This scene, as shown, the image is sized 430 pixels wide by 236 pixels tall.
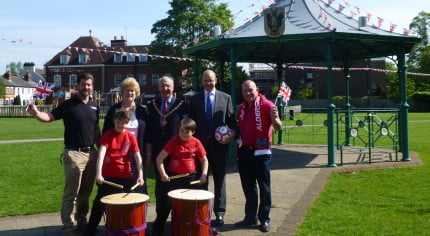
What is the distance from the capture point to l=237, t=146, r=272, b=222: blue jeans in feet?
17.1

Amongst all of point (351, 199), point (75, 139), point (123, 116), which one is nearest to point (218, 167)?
point (123, 116)

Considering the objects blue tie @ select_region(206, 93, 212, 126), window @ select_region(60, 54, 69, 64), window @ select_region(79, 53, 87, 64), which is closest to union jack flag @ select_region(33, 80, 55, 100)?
blue tie @ select_region(206, 93, 212, 126)

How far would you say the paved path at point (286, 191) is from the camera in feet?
17.4

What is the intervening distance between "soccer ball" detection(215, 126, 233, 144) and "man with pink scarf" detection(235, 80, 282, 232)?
0.29 m

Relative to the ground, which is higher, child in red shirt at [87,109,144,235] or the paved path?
child in red shirt at [87,109,144,235]

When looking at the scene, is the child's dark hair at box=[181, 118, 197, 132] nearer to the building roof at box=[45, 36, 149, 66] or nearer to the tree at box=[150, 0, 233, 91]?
the tree at box=[150, 0, 233, 91]

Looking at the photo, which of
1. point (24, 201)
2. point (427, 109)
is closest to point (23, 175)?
point (24, 201)

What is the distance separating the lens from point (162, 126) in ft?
16.6

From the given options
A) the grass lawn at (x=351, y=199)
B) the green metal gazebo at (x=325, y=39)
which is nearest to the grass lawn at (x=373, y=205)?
the grass lawn at (x=351, y=199)

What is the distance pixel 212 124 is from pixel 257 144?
626 millimetres

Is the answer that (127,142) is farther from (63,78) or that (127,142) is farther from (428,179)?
(63,78)

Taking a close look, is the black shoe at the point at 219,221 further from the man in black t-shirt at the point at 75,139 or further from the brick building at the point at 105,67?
the brick building at the point at 105,67

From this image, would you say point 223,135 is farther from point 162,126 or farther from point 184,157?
point 162,126

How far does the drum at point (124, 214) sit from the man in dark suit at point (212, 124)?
52.8 inches
